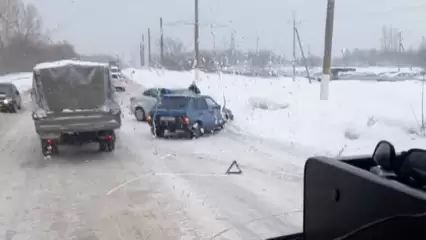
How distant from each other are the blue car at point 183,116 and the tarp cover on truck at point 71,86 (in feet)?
9.42

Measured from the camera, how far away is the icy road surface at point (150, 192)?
682 cm

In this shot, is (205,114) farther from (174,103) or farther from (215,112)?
(174,103)

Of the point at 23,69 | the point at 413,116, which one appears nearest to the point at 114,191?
the point at 413,116

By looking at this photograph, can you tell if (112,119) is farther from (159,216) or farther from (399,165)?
(399,165)

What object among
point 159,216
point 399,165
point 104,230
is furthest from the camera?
point 159,216

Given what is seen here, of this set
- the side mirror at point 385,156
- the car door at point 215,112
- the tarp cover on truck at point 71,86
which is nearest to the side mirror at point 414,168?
the side mirror at point 385,156

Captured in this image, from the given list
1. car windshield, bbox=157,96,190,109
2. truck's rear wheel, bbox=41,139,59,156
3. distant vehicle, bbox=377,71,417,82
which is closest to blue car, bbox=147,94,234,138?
car windshield, bbox=157,96,190,109

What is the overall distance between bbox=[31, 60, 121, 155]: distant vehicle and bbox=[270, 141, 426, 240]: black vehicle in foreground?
10736mm

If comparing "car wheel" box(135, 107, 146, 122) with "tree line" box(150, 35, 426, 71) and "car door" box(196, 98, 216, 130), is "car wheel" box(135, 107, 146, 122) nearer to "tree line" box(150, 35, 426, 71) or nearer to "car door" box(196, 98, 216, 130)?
"car door" box(196, 98, 216, 130)

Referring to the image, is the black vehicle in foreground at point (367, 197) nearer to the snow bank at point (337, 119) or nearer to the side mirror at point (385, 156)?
the side mirror at point (385, 156)

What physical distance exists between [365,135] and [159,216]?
29.3ft

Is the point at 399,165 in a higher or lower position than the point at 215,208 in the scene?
higher

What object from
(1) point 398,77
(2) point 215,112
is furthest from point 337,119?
(1) point 398,77

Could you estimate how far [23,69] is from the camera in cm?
7338
